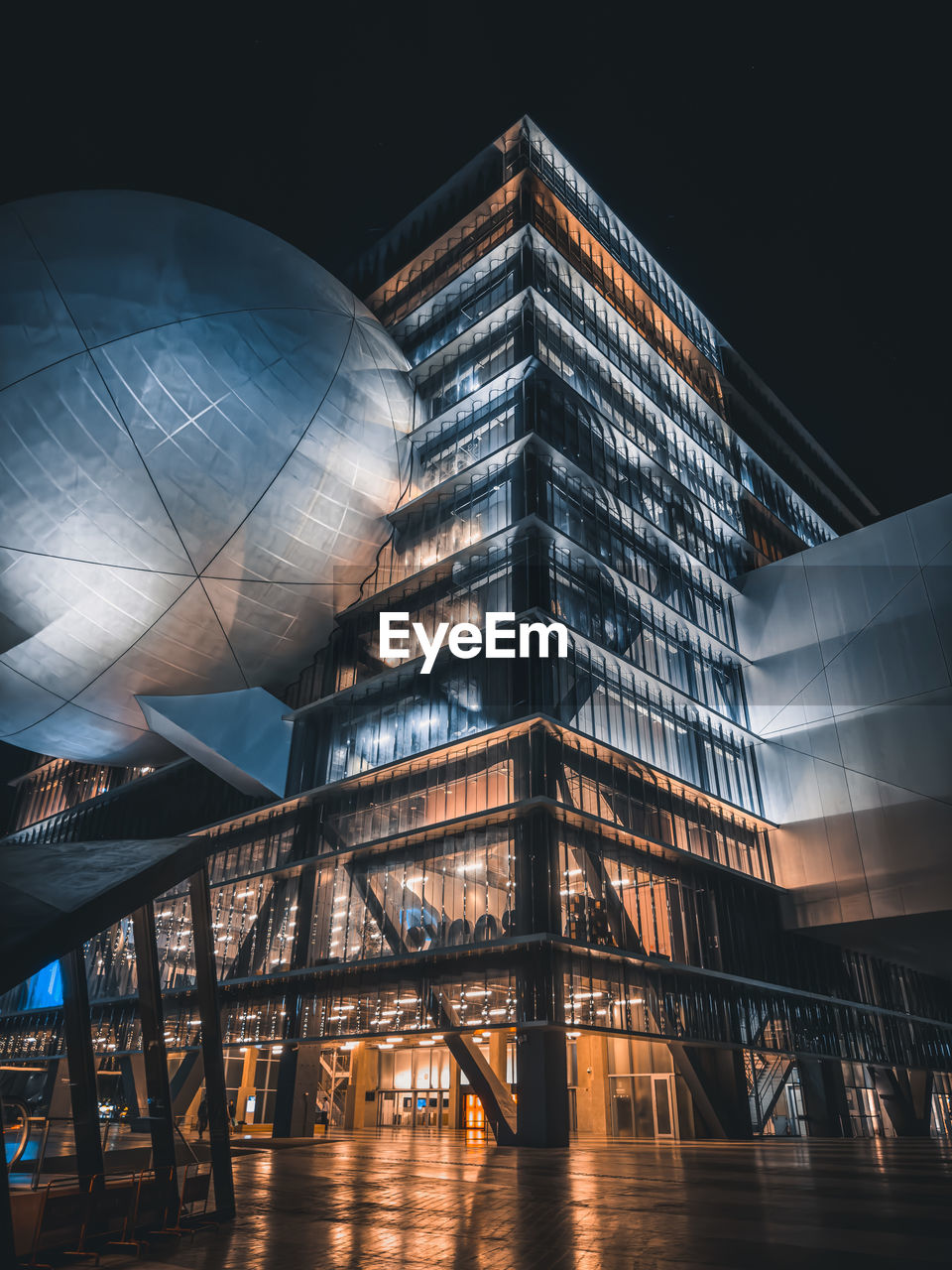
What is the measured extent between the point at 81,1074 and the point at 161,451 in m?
22.4

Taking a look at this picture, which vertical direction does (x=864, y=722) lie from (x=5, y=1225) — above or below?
above

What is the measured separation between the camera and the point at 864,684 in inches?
1222

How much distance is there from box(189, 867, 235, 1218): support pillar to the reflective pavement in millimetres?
363

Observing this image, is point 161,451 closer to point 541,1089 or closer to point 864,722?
point 541,1089

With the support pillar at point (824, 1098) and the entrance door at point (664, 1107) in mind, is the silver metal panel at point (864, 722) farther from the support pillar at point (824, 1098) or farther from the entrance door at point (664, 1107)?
the entrance door at point (664, 1107)

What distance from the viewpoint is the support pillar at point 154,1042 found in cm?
673

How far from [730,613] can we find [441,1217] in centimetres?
3191

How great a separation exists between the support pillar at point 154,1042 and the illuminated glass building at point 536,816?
1575 cm

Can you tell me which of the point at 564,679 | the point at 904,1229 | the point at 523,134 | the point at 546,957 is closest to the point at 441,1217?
the point at 904,1229

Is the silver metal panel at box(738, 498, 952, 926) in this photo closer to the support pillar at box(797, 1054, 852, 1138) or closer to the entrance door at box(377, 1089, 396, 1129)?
the support pillar at box(797, 1054, 852, 1138)

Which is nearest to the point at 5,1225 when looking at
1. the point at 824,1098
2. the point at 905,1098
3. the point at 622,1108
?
the point at 622,1108

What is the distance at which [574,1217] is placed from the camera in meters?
7.62

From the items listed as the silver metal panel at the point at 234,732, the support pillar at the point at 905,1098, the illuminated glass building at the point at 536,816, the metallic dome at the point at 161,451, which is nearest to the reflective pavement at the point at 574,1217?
the illuminated glass building at the point at 536,816

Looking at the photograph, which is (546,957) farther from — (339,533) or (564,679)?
(339,533)
